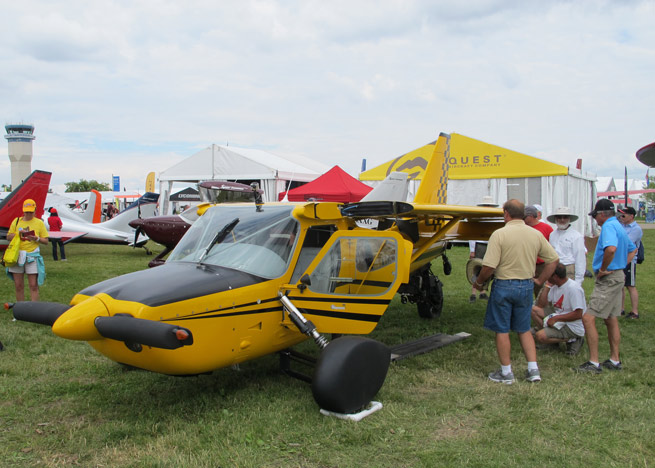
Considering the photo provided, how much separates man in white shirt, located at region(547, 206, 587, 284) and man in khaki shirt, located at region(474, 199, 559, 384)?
1.48 metres

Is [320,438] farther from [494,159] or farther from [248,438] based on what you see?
[494,159]

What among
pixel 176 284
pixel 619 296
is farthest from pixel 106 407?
pixel 619 296

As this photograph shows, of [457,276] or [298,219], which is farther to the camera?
[457,276]

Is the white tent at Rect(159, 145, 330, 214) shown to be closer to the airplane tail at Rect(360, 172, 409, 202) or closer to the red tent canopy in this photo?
the red tent canopy

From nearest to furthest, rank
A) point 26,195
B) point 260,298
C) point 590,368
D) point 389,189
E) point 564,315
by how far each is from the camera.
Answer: point 260,298, point 590,368, point 564,315, point 389,189, point 26,195

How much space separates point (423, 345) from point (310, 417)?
7.63 ft

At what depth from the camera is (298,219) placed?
4289 mm

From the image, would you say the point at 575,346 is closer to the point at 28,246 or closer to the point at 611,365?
the point at 611,365

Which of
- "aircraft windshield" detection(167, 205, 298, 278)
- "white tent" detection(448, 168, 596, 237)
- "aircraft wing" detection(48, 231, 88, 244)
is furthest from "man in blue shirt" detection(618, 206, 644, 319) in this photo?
"aircraft wing" detection(48, 231, 88, 244)

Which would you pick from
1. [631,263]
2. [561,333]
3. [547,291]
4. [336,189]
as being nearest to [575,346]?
[561,333]

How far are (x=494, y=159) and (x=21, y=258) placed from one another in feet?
44.5

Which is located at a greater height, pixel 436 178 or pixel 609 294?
pixel 436 178

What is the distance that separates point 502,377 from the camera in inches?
175

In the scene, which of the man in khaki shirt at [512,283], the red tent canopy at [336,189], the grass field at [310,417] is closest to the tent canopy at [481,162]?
the red tent canopy at [336,189]
